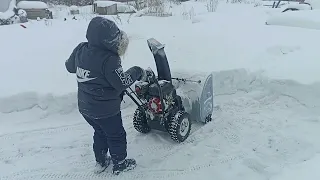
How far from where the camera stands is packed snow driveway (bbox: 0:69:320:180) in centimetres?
311

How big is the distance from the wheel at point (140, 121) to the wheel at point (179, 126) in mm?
341

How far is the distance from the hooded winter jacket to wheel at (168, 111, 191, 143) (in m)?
0.68

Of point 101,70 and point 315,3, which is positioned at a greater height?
point 315,3

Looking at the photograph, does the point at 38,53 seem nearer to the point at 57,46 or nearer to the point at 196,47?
the point at 57,46

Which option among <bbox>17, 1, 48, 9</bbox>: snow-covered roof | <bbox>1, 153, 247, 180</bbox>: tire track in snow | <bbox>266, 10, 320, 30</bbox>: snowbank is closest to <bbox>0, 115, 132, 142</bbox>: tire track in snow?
<bbox>1, 153, 247, 180</bbox>: tire track in snow

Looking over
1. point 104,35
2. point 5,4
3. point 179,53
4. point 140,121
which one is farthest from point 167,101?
point 5,4

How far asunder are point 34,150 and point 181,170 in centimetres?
150

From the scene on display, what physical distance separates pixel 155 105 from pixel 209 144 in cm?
69

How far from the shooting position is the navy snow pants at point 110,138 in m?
2.93

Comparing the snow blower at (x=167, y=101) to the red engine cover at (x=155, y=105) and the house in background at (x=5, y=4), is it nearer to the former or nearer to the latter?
the red engine cover at (x=155, y=105)

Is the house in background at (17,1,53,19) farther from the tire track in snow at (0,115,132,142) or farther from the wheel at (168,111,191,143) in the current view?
the wheel at (168,111,191,143)

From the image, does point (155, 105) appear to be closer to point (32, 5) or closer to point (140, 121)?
point (140, 121)

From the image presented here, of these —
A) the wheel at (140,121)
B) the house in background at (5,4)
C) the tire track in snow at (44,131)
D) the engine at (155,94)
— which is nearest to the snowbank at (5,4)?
the house in background at (5,4)

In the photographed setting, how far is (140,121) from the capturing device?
143 inches
